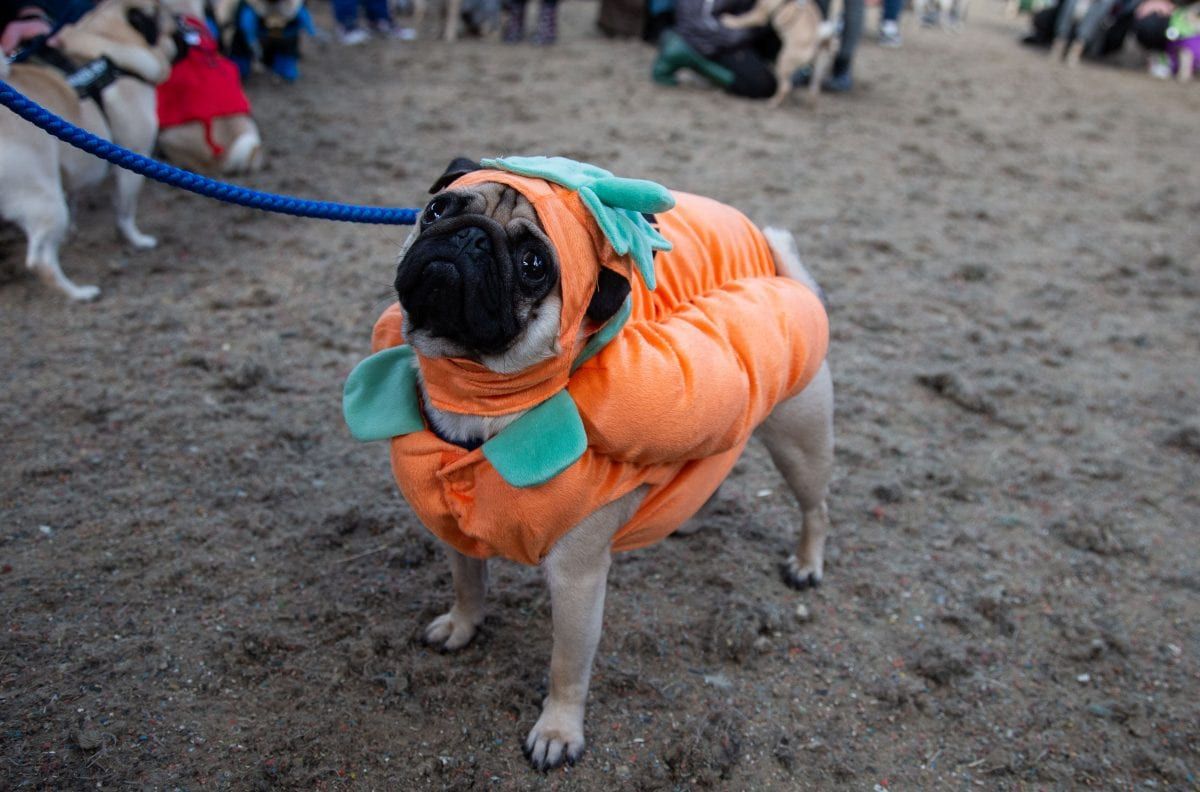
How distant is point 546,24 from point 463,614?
9.34m

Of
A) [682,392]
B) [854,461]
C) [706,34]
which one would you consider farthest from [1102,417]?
[706,34]

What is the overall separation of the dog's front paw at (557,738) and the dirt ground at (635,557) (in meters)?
0.05

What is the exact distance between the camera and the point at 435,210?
5.82ft

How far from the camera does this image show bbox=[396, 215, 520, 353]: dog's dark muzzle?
161 cm

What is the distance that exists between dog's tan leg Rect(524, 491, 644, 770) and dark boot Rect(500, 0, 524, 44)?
9.52 metres

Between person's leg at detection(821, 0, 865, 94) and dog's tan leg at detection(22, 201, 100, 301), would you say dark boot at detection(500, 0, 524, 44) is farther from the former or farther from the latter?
dog's tan leg at detection(22, 201, 100, 301)

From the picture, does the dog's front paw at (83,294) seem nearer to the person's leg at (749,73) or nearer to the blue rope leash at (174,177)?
the blue rope leash at (174,177)

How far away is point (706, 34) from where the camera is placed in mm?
8688

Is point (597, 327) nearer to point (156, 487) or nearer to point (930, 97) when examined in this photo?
point (156, 487)

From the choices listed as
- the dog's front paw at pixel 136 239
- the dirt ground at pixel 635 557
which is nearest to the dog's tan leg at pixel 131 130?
the dog's front paw at pixel 136 239

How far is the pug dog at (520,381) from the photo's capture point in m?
1.65

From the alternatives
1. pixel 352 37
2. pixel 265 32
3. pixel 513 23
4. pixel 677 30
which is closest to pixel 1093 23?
pixel 677 30

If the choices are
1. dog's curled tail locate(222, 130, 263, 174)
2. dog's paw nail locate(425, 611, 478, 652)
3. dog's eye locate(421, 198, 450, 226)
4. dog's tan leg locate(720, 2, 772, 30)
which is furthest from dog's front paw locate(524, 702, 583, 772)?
dog's tan leg locate(720, 2, 772, 30)

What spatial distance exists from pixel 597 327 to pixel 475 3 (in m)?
9.72
